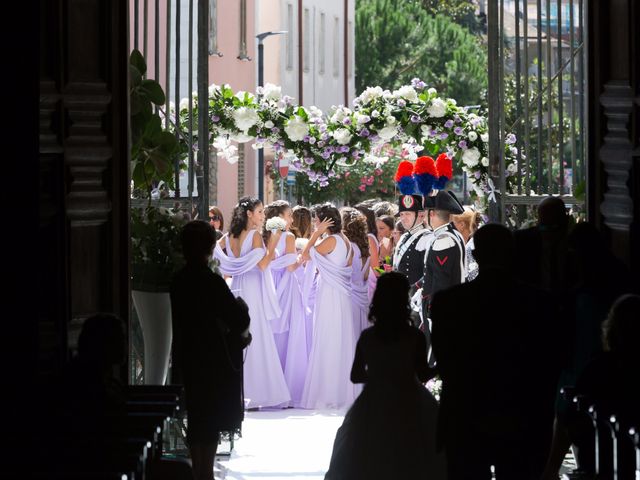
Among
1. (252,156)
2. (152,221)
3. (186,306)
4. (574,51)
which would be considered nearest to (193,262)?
(186,306)

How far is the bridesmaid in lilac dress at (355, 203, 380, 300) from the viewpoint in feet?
46.4

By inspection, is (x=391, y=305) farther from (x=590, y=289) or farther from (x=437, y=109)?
(x=437, y=109)

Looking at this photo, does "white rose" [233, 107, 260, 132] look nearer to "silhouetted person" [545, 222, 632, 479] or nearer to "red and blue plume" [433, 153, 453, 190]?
"red and blue plume" [433, 153, 453, 190]

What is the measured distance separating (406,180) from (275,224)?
1261 mm

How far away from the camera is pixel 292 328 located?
14.2 meters

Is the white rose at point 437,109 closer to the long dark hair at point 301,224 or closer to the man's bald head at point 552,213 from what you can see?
the long dark hair at point 301,224

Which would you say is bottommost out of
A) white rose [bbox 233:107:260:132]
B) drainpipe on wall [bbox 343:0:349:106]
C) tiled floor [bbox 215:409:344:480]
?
tiled floor [bbox 215:409:344:480]

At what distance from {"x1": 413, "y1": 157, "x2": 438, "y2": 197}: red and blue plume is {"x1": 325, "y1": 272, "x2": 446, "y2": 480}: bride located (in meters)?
6.01

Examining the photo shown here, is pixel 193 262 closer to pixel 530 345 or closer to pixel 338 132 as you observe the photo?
pixel 530 345

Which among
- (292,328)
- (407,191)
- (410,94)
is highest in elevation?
(410,94)

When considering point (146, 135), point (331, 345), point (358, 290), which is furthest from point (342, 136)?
point (146, 135)

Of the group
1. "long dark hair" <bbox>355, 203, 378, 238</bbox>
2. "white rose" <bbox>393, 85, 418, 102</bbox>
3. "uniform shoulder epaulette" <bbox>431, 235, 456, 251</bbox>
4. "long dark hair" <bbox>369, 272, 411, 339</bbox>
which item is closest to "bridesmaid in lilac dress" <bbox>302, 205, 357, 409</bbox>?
"long dark hair" <bbox>355, 203, 378, 238</bbox>

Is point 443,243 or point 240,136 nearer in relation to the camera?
point 443,243

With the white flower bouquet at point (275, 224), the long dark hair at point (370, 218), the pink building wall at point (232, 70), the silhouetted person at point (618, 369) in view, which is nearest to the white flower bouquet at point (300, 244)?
the white flower bouquet at point (275, 224)
